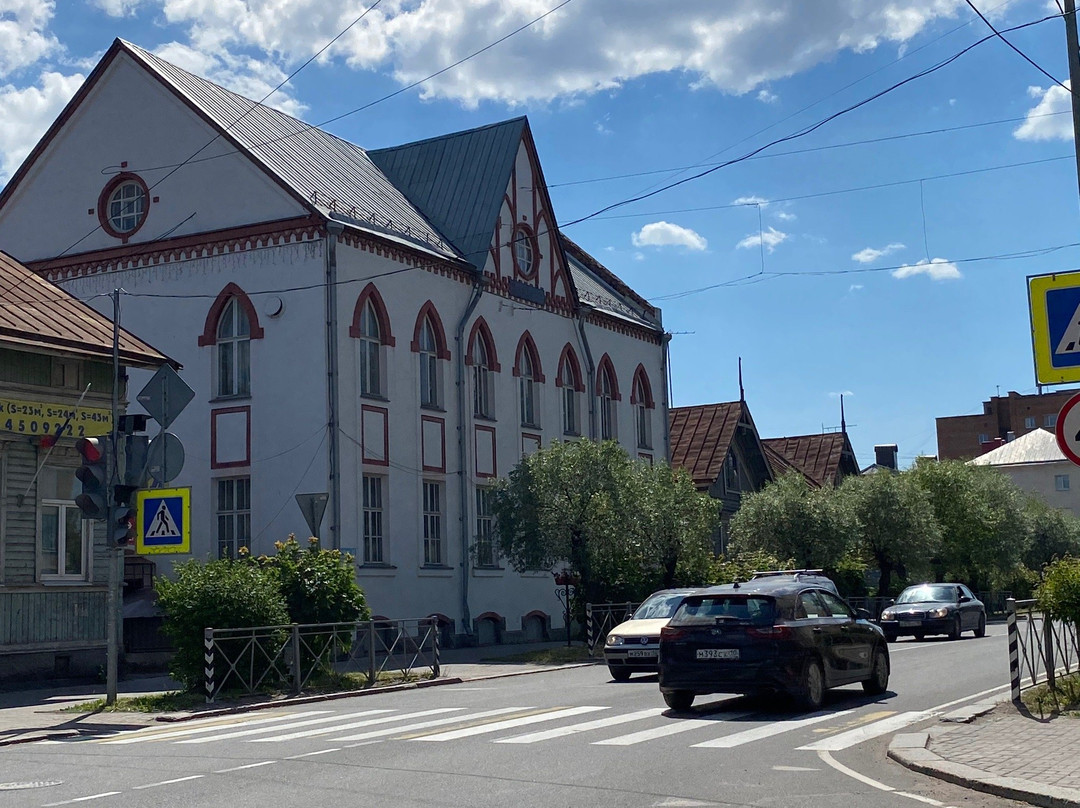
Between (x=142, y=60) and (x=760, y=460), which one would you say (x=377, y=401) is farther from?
(x=760, y=460)

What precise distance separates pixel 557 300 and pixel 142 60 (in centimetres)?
1368

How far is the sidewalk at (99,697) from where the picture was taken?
16.2m

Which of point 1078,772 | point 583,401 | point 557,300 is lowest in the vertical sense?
point 1078,772

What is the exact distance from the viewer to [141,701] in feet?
61.2

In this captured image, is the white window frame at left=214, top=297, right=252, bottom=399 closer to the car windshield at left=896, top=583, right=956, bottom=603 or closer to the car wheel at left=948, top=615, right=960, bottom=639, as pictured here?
the car windshield at left=896, top=583, right=956, bottom=603

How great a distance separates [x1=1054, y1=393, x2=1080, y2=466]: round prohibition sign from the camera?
1038cm

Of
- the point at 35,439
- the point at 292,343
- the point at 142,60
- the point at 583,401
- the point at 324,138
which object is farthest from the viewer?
the point at 583,401

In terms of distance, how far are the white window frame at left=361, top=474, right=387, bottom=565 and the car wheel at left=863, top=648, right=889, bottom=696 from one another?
15986 mm

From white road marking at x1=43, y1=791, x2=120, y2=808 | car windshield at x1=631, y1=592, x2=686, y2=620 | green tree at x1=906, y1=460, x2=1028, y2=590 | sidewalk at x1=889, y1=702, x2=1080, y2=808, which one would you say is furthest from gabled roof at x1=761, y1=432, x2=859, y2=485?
white road marking at x1=43, y1=791, x2=120, y2=808

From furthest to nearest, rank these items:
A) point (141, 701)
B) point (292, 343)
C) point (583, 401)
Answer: point (583, 401) < point (292, 343) < point (141, 701)

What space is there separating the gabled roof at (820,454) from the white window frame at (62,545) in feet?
145

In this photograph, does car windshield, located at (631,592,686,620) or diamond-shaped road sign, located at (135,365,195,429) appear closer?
diamond-shaped road sign, located at (135,365,195,429)

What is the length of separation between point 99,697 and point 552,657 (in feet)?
34.8

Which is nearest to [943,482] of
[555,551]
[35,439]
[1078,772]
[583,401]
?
[583,401]
